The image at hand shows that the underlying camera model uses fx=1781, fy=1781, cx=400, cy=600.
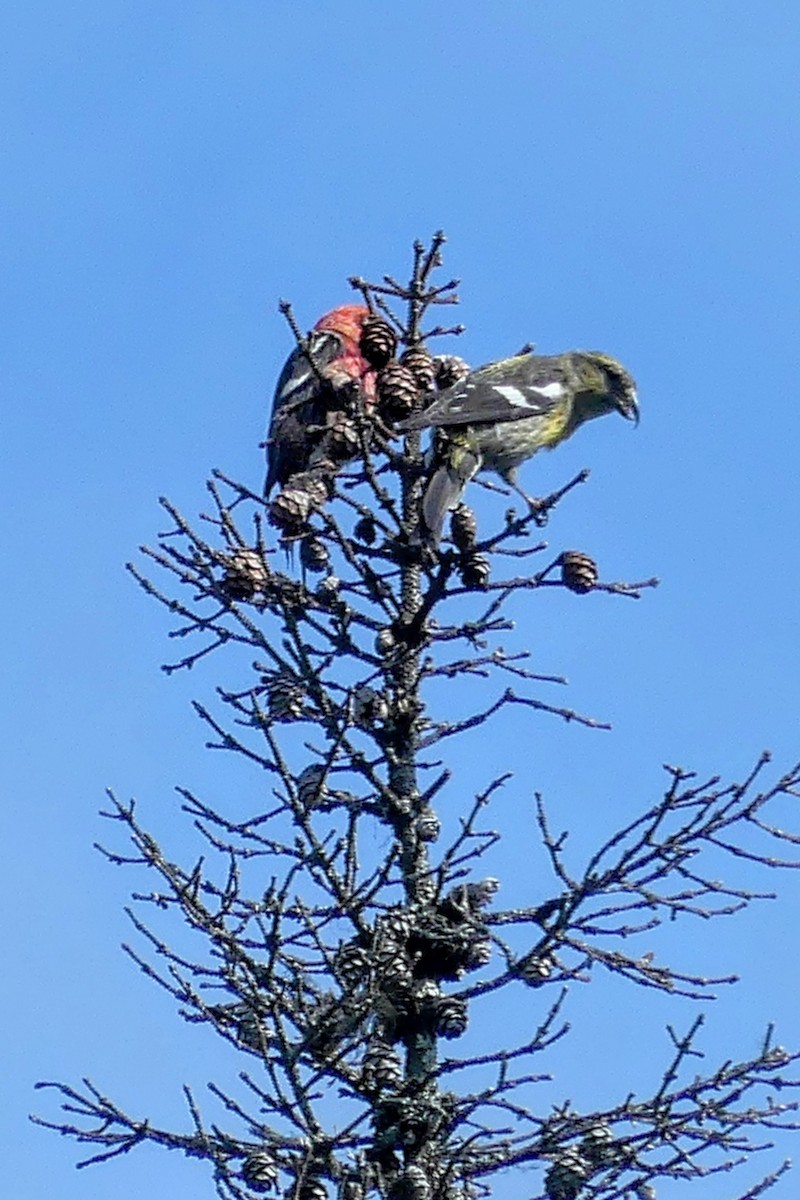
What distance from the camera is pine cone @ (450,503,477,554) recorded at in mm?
5477

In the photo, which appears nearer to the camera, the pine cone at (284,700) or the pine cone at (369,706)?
the pine cone at (369,706)

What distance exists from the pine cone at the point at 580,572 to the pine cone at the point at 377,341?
109 centimetres

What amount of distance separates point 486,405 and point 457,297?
40 cm

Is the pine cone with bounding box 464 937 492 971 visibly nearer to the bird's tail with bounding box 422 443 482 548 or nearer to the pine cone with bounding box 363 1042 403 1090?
the pine cone with bounding box 363 1042 403 1090

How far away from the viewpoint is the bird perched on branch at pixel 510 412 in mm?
5863

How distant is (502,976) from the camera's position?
4.86 meters

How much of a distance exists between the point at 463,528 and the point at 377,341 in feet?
2.61

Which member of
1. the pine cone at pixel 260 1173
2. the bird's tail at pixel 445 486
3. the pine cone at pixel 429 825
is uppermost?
the bird's tail at pixel 445 486

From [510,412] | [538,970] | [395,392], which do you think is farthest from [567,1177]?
[510,412]

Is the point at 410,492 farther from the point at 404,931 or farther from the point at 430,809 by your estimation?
the point at 404,931

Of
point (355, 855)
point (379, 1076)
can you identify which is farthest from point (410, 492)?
point (379, 1076)

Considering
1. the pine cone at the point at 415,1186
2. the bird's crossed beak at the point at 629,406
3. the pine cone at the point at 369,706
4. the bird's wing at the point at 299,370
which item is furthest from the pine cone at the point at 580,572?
the bird's crossed beak at the point at 629,406

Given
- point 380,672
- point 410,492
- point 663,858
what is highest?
point 410,492

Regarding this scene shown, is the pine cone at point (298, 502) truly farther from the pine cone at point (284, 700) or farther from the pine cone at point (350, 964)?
the pine cone at point (350, 964)
